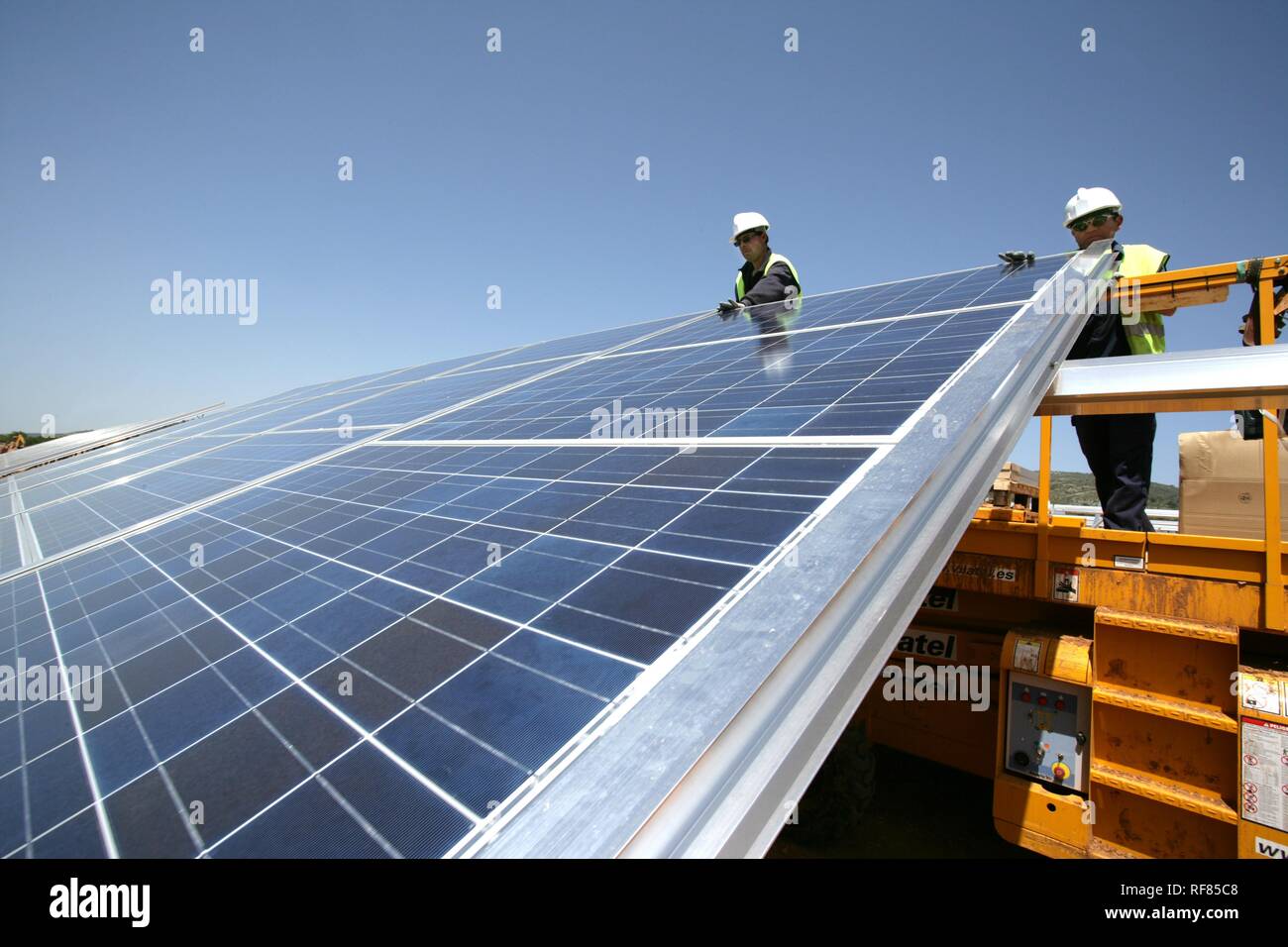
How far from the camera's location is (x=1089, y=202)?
5973 mm

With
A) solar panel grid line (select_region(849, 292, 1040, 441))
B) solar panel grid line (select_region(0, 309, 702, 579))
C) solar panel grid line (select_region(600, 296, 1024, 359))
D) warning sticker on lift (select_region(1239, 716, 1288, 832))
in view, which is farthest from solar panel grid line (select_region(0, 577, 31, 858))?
warning sticker on lift (select_region(1239, 716, 1288, 832))

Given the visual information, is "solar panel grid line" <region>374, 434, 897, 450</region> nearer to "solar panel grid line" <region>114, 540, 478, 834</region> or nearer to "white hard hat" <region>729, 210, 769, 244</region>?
"solar panel grid line" <region>114, 540, 478, 834</region>

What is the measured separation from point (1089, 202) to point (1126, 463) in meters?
2.61

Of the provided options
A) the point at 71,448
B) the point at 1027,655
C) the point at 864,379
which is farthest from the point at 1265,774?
the point at 71,448

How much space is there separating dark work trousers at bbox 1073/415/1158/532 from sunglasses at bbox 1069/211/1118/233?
1997 millimetres

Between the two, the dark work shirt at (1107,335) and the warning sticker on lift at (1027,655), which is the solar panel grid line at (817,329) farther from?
the warning sticker on lift at (1027,655)

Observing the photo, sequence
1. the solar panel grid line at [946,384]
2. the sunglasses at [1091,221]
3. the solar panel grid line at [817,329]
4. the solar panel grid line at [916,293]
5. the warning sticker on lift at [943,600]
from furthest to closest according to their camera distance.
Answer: the sunglasses at [1091,221]
the warning sticker on lift at [943,600]
the solar panel grid line at [916,293]
the solar panel grid line at [817,329]
the solar panel grid line at [946,384]

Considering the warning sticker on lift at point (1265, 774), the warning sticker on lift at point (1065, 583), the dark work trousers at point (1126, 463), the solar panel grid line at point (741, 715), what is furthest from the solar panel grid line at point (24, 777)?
the dark work trousers at point (1126, 463)

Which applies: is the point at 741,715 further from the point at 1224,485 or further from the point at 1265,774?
the point at 1224,485

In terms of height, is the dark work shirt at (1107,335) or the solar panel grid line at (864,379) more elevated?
the dark work shirt at (1107,335)

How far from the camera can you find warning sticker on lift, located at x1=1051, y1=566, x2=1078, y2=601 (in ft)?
16.1

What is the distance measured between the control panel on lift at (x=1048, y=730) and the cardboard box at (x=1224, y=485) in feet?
5.92

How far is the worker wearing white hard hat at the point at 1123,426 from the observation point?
530cm

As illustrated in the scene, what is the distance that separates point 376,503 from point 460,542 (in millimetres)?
1387
